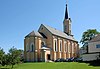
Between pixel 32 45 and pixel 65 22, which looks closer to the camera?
pixel 32 45

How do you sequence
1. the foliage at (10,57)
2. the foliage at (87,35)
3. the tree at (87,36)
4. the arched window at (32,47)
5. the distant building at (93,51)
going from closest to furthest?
the foliage at (10,57) → the distant building at (93,51) → the arched window at (32,47) → the tree at (87,36) → the foliage at (87,35)

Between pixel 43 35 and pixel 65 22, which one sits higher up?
pixel 65 22

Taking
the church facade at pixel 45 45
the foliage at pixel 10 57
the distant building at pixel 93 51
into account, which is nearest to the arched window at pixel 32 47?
the church facade at pixel 45 45

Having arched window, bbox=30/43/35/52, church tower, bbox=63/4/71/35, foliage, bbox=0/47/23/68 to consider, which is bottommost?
foliage, bbox=0/47/23/68

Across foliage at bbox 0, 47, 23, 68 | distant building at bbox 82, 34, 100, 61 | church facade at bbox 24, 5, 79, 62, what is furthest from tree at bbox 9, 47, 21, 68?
church facade at bbox 24, 5, 79, 62

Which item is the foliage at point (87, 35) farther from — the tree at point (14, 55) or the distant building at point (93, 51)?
the tree at point (14, 55)

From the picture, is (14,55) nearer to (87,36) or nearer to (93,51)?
(93,51)

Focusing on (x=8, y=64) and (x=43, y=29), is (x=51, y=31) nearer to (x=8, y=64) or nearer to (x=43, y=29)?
(x=43, y=29)

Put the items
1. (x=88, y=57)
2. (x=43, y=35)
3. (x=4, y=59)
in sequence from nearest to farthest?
(x=4, y=59)
(x=88, y=57)
(x=43, y=35)

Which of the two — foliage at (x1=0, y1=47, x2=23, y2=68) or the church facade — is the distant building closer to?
the church facade

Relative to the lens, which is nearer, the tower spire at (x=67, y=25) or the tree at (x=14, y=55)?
the tree at (x=14, y=55)

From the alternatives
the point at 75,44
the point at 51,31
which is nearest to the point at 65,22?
the point at 75,44

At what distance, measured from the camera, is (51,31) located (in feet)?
245

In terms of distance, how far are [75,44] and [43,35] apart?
81.8 ft
